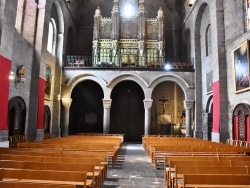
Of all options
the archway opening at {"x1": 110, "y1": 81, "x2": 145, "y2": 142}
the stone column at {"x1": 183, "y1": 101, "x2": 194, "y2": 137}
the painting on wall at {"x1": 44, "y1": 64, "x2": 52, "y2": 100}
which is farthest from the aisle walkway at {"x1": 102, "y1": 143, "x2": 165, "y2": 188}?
the archway opening at {"x1": 110, "y1": 81, "x2": 145, "y2": 142}

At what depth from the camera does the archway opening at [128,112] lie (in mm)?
21989

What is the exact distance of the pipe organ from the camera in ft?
67.7

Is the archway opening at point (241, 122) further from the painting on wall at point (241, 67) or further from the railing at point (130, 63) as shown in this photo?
the railing at point (130, 63)

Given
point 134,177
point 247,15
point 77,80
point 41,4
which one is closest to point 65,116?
point 77,80

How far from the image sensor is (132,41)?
70.1ft

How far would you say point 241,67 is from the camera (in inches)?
480

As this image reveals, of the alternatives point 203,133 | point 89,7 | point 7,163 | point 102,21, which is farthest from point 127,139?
point 7,163

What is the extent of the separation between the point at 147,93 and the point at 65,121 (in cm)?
651

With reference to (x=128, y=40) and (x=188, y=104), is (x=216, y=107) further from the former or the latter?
(x=128, y=40)

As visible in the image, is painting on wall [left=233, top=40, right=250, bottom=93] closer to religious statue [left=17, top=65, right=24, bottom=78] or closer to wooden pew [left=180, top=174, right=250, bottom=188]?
wooden pew [left=180, top=174, right=250, bottom=188]

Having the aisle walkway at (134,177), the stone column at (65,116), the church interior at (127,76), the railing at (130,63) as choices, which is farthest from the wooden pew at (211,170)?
the stone column at (65,116)

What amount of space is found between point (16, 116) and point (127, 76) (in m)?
8.95

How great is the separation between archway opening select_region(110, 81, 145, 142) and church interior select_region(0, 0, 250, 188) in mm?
91

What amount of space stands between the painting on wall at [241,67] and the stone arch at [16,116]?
11034 millimetres
